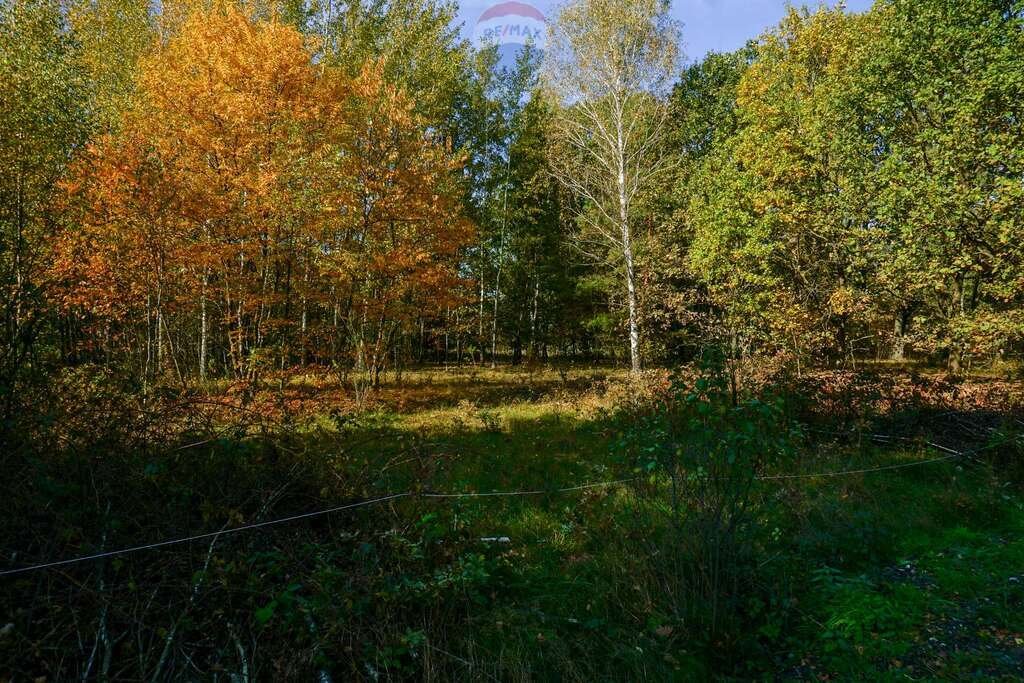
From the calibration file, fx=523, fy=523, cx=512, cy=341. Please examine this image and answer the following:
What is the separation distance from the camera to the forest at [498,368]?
319cm

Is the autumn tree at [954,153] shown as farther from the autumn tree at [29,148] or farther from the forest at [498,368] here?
the autumn tree at [29,148]

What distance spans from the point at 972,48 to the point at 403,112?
519 inches

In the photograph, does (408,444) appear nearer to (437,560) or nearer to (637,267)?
(437,560)

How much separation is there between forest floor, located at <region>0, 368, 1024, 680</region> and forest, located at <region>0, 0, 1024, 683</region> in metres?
0.03

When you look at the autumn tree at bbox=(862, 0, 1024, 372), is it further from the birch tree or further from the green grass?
the green grass

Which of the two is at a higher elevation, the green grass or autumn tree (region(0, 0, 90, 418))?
autumn tree (region(0, 0, 90, 418))

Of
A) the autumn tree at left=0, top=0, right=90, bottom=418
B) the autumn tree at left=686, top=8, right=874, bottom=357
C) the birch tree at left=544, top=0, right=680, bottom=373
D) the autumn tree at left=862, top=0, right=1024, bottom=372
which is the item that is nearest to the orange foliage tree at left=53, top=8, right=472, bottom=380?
the autumn tree at left=0, top=0, right=90, bottom=418

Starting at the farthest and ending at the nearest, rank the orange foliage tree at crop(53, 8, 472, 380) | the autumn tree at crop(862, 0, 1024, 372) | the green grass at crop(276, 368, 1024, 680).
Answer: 1. the orange foliage tree at crop(53, 8, 472, 380)
2. the autumn tree at crop(862, 0, 1024, 372)
3. the green grass at crop(276, 368, 1024, 680)

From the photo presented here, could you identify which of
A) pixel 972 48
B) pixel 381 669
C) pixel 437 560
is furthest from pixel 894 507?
pixel 972 48

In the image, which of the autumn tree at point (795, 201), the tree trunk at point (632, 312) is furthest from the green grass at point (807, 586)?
the tree trunk at point (632, 312)

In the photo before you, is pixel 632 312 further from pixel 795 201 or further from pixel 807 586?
pixel 807 586

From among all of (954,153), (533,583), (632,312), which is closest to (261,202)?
(533,583)

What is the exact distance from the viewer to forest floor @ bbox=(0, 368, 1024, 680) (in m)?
3.02

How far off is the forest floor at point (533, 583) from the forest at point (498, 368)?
31 mm
